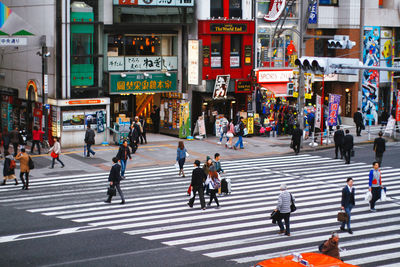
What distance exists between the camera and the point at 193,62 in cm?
4075

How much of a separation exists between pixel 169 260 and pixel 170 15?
25.1 m

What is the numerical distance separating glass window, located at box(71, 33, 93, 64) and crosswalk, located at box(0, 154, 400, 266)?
8709 mm

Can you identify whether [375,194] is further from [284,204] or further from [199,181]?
[199,181]

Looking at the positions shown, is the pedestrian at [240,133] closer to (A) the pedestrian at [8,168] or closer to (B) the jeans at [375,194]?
(A) the pedestrian at [8,168]

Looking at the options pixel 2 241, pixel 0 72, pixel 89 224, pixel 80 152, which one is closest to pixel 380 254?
pixel 89 224

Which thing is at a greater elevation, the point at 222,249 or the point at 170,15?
the point at 170,15

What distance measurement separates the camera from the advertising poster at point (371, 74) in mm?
48469

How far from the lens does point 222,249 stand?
18.7 metres

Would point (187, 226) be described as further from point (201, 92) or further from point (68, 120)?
point (201, 92)

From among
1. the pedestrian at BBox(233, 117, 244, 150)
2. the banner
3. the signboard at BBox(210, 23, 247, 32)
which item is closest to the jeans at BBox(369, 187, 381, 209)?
the pedestrian at BBox(233, 117, 244, 150)

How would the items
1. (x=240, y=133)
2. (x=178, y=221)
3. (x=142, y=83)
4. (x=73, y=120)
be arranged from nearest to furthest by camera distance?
(x=178, y=221) < (x=73, y=120) < (x=240, y=133) < (x=142, y=83)

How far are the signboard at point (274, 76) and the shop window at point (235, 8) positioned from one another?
12.3 feet

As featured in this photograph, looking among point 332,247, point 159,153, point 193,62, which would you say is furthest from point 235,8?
point 332,247

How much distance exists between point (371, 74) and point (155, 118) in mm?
16155
